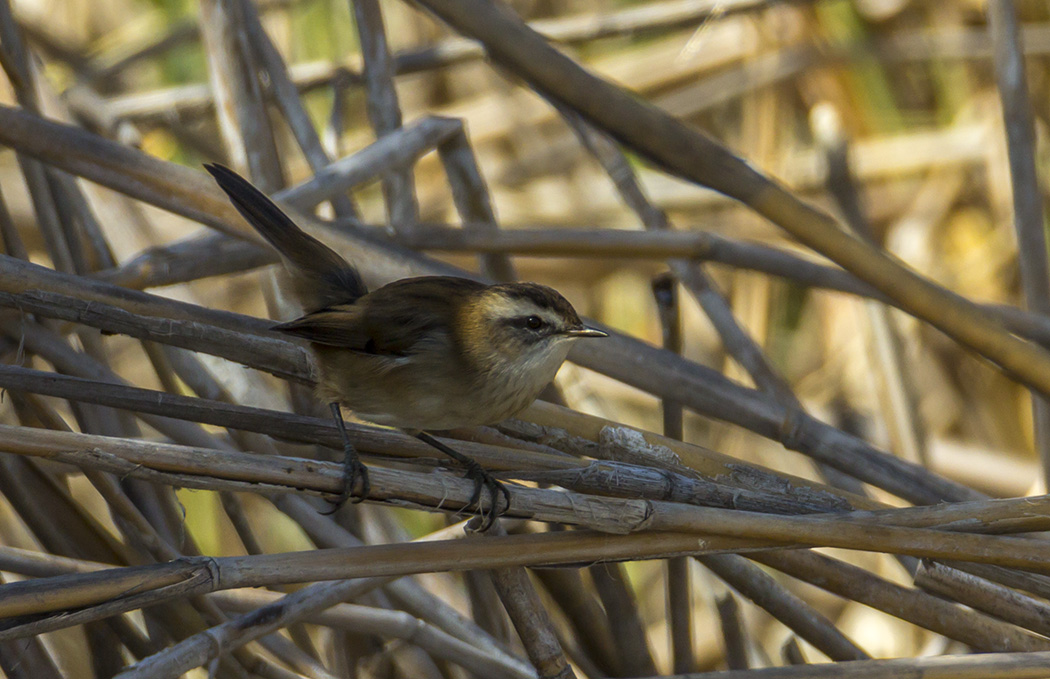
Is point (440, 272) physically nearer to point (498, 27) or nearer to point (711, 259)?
point (711, 259)

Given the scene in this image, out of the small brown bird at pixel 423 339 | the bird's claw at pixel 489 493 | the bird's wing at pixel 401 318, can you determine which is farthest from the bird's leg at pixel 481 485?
the bird's wing at pixel 401 318

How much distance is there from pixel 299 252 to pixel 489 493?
78 centimetres

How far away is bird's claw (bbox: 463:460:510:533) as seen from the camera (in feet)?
5.13

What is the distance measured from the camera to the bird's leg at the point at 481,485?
1.57 metres

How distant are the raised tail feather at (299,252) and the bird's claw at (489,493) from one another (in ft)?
2.13

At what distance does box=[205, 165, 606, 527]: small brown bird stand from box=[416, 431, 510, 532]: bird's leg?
5.6 inches

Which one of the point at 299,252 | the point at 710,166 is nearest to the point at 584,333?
the point at 710,166

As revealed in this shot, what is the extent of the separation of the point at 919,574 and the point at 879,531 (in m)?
0.16

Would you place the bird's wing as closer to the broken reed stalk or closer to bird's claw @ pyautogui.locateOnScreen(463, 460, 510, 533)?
bird's claw @ pyautogui.locateOnScreen(463, 460, 510, 533)

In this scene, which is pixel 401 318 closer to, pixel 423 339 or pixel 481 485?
pixel 423 339

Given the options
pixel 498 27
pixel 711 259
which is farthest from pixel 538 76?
pixel 711 259

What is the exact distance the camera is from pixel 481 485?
164 cm

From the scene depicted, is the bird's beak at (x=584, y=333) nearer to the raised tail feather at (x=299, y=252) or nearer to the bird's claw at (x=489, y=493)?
the bird's claw at (x=489, y=493)

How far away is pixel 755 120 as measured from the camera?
4.38 m
